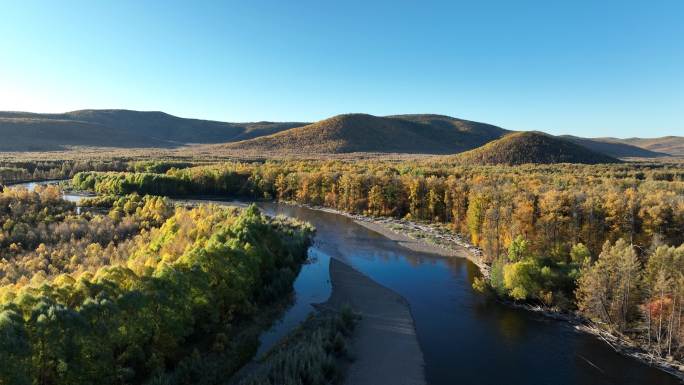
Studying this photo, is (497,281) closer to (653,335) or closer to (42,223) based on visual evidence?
(653,335)

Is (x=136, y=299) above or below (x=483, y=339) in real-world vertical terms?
above

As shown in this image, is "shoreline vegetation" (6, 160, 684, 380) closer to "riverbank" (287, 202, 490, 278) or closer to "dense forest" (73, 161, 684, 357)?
"dense forest" (73, 161, 684, 357)

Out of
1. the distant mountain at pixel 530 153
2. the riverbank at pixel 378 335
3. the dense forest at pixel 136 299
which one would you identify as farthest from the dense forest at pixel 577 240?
the distant mountain at pixel 530 153

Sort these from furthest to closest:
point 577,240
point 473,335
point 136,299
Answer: point 577,240
point 473,335
point 136,299

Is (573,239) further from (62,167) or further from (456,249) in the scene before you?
(62,167)

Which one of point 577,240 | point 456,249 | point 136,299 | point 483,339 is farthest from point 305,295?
point 577,240

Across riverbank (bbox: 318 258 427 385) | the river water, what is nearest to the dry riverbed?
the river water
